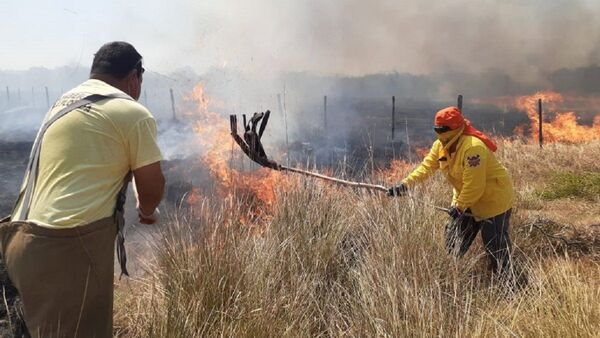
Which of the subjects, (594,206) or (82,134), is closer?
(82,134)

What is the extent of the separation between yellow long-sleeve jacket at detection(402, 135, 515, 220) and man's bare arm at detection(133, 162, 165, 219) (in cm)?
287

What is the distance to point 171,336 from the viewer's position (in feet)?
8.09

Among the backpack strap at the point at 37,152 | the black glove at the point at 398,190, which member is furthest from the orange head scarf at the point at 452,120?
the backpack strap at the point at 37,152

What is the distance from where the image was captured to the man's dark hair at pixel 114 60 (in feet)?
7.66

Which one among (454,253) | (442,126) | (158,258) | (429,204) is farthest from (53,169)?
(442,126)

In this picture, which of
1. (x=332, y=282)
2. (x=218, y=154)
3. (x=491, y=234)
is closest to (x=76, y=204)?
(x=332, y=282)

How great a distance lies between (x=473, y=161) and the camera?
404cm

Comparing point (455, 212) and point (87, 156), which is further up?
point (87, 156)

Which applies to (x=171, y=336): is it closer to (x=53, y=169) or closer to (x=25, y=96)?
(x=53, y=169)

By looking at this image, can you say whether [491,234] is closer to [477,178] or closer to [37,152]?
[477,178]

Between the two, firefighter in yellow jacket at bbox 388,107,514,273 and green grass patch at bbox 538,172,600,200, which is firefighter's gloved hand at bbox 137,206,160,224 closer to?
firefighter in yellow jacket at bbox 388,107,514,273

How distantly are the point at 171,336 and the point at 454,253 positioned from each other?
207 centimetres

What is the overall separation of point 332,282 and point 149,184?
1.87 meters

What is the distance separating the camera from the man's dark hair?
7.66 ft
